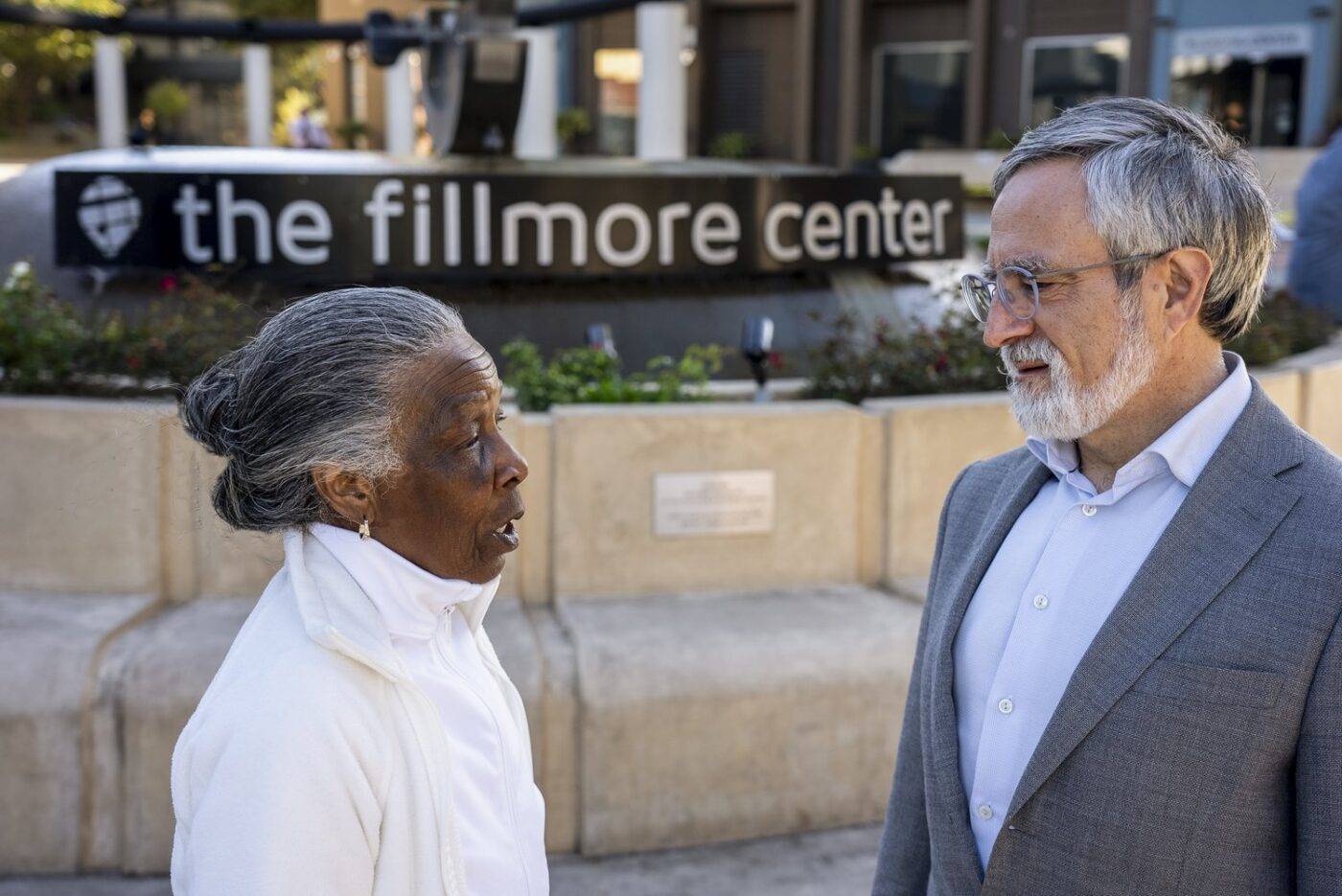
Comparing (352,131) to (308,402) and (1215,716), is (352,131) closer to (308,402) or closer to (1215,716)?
(308,402)

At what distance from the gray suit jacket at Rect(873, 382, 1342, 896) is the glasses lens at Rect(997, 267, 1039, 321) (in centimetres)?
35

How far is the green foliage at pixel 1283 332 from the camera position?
262 inches

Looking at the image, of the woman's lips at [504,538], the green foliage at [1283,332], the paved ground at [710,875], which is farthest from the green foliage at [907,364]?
the woman's lips at [504,538]

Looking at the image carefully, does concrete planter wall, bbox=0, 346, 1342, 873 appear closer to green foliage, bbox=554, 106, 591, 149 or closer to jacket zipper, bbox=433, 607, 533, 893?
jacket zipper, bbox=433, 607, 533, 893

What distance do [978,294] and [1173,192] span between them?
1.16ft

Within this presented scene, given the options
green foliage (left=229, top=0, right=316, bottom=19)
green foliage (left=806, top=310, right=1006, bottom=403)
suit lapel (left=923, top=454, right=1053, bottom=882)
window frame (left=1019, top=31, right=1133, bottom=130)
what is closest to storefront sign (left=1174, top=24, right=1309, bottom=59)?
window frame (left=1019, top=31, right=1133, bottom=130)

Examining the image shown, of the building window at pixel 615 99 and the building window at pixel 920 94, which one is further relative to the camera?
the building window at pixel 615 99

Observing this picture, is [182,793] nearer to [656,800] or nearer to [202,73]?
[656,800]

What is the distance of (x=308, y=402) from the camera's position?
1.81 meters

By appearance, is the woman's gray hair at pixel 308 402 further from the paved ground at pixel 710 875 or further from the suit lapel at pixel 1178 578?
the paved ground at pixel 710 875

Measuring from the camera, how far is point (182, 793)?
1.71m

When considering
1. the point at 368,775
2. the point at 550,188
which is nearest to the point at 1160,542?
the point at 368,775

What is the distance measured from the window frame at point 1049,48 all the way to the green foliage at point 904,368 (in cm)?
2568

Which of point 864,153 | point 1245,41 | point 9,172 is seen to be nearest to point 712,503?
point 9,172
